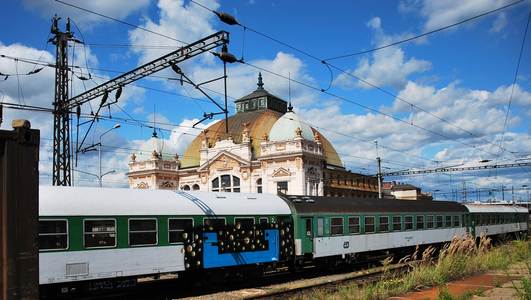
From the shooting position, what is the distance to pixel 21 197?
425 cm

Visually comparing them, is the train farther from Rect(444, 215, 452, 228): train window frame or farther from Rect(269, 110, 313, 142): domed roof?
Rect(269, 110, 313, 142): domed roof

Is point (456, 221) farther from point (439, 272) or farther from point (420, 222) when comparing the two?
point (439, 272)

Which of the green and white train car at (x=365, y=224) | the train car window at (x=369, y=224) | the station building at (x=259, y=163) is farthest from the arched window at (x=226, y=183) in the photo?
the train car window at (x=369, y=224)

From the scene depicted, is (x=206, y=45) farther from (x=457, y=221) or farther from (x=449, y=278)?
(x=457, y=221)

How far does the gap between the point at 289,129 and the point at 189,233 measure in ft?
156

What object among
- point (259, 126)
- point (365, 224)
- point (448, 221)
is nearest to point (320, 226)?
point (365, 224)

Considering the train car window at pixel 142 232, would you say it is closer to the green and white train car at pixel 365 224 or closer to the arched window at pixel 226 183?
the green and white train car at pixel 365 224

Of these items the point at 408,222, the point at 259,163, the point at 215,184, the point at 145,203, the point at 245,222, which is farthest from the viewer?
the point at 215,184

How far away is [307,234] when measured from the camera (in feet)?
72.3

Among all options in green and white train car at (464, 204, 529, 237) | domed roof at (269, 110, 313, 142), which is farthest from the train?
domed roof at (269, 110, 313, 142)

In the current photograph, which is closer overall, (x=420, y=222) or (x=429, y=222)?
(x=420, y=222)

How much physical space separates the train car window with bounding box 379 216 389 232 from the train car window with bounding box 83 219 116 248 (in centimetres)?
1495

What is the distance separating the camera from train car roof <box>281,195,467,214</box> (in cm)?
2256

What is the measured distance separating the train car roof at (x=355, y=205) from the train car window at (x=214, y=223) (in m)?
4.26
